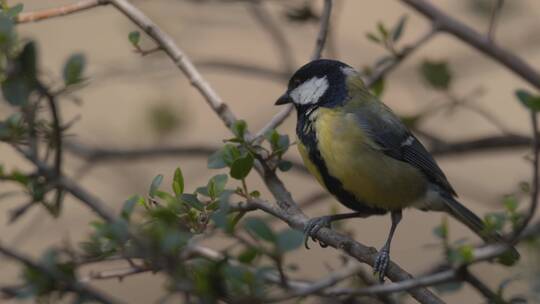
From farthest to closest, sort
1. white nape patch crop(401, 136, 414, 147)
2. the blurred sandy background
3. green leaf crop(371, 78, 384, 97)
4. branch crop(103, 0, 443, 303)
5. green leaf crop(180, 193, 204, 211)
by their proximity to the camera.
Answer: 1. the blurred sandy background
2. white nape patch crop(401, 136, 414, 147)
3. green leaf crop(371, 78, 384, 97)
4. branch crop(103, 0, 443, 303)
5. green leaf crop(180, 193, 204, 211)

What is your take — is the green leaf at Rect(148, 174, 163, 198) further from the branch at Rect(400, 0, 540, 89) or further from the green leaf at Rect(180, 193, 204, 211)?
the branch at Rect(400, 0, 540, 89)

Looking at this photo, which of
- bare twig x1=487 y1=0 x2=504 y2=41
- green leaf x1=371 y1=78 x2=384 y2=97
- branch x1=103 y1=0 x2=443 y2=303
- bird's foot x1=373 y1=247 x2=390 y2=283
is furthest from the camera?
green leaf x1=371 y1=78 x2=384 y2=97

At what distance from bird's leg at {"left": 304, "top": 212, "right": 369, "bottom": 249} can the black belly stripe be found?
0.11 feet

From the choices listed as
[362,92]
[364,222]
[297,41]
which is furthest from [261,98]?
[362,92]

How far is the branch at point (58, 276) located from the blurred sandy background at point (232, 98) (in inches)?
95.4

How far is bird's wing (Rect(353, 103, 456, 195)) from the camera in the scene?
2.88 m

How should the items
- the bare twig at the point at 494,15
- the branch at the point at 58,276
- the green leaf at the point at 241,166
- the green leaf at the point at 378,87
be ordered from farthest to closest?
the green leaf at the point at 378,87 → the bare twig at the point at 494,15 → the green leaf at the point at 241,166 → the branch at the point at 58,276

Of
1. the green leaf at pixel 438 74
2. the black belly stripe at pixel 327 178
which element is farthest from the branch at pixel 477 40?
the black belly stripe at pixel 327 178

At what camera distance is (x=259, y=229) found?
4.26 feet

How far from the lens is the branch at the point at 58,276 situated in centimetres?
122

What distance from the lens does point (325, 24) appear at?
252 cm

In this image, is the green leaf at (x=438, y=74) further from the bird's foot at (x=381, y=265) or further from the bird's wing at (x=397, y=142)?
the bird's foot at (x=381, y=265)

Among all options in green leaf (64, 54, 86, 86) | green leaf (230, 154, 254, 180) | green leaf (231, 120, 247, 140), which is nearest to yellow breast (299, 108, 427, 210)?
green leaf (231, 120, 247, 140)

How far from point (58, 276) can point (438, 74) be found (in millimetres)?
2063
